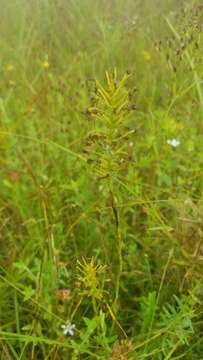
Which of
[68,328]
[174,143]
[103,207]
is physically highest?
[174,143]

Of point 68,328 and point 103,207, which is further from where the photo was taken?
point 103,207

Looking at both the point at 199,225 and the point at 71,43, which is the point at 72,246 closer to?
the point at 199,225

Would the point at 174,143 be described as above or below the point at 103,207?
above

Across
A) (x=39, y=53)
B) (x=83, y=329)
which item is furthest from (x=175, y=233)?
(x=39, y=53)

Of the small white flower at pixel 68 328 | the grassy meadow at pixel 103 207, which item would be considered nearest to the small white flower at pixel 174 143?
the grassy meadow at pixel 103 207

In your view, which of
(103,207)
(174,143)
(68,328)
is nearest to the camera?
(68,328)

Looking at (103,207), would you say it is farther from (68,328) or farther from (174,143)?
(174,143)

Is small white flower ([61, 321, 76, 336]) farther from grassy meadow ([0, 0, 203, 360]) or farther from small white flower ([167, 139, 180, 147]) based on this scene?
small white flower ([167, 139, 180, 147])

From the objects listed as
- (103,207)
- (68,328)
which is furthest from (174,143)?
(68,328)

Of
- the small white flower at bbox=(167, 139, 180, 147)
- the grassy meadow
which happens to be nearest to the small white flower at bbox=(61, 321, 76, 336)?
the grassy meadow
